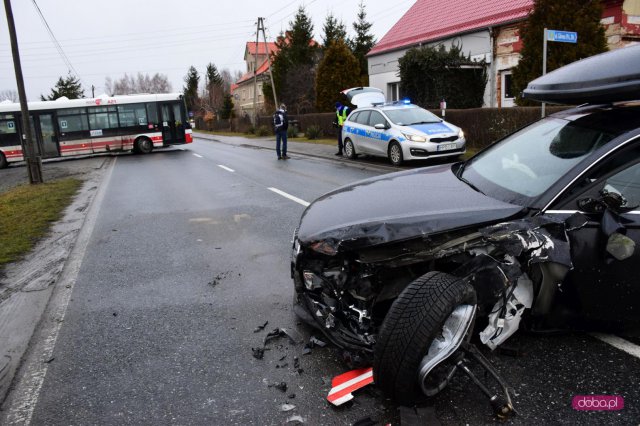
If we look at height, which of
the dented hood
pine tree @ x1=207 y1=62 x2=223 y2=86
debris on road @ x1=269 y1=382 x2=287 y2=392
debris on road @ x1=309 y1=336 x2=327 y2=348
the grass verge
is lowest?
debris on road @ x1=269 y1=382 x2=287 y2=392

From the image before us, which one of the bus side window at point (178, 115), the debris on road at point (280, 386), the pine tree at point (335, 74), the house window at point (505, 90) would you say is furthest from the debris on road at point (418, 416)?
the pine tree at point (335, 74)

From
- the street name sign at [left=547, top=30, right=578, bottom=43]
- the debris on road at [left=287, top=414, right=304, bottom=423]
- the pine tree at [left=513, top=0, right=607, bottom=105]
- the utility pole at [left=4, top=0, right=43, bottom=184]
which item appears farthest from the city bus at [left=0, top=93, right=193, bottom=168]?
the debris on road at [left=287, top=414, right=304, bottom=423]

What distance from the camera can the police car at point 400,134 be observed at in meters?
Result: 12.5

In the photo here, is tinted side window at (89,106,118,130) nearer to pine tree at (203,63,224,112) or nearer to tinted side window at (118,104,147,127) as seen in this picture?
tinted side window at (118,104,147,127)

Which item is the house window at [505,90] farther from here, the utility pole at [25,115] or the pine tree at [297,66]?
the pine tree at [297,66]

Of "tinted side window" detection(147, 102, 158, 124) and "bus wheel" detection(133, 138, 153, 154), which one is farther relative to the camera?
"bus wheel" detection(133, 138, 153, 154)

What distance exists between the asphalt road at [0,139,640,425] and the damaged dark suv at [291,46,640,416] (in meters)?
0.23

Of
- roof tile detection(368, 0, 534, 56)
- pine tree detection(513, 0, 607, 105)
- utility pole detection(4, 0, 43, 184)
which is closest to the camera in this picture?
utility pole detection(4, 0, 43, 184)

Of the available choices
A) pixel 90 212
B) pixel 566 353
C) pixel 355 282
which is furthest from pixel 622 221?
pixel 90 212

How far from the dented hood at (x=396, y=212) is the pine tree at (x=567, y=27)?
12.7 meters

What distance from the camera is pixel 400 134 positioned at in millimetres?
12836

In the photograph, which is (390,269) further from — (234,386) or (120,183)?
(120,183)

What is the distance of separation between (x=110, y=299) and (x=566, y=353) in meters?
3.67

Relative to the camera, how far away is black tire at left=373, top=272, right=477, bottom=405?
2.46 m
